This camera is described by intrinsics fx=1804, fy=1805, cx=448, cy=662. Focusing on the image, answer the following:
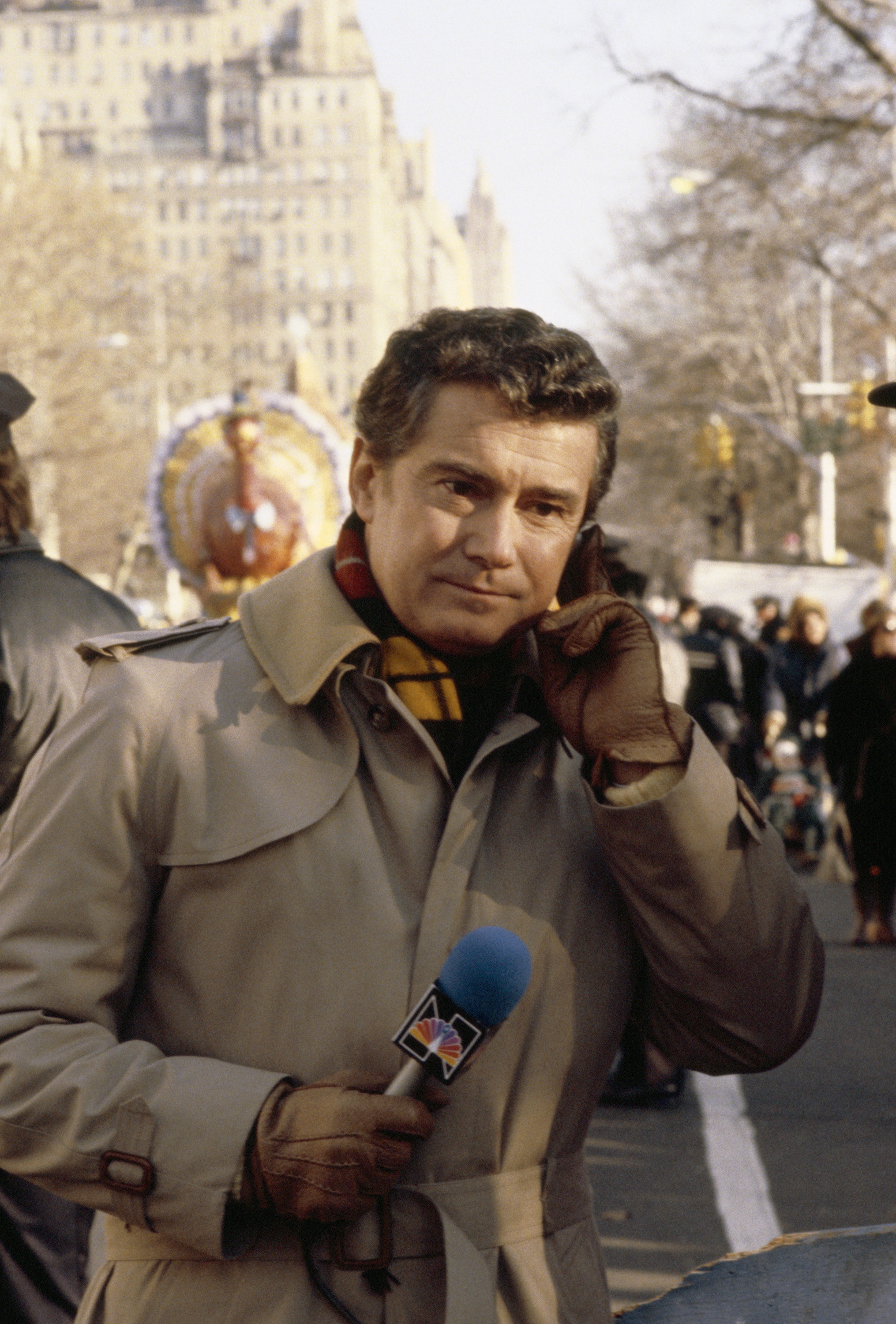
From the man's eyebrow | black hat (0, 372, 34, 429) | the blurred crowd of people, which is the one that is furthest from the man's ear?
the blurred crowd of people

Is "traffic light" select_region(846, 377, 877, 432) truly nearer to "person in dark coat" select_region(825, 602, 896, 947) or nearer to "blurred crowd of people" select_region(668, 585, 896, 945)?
A: "blurred crowd of people" select_region(668, 585, 896, 945)

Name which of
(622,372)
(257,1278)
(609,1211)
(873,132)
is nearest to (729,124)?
(873,132)

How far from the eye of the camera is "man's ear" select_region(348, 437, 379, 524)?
7.85 feet

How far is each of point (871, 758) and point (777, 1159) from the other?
16.8 ft

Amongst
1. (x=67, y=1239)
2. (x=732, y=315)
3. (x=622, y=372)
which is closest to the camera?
(x=67, y=1239)

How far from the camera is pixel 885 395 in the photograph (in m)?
2.98

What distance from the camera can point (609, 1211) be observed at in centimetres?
556

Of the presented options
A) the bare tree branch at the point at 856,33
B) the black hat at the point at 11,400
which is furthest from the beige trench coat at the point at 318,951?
the bare tree branch at the point at 856,33

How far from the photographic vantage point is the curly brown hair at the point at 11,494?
399 cm

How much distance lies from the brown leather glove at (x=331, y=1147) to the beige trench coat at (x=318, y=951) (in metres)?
0.03

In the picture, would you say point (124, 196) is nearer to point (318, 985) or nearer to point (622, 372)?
point (622, 372)

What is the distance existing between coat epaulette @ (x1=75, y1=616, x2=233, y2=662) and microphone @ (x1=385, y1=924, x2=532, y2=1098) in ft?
1.96

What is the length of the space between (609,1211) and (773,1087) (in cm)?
181

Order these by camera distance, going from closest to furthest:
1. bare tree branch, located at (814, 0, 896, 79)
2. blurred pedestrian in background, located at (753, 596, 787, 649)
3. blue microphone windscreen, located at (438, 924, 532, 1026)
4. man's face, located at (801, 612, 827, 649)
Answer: blue microphone windscreen, located at (438, 924, 532, 1026)
man's face, located at (801, 612, 827, 649)
bare tree branch, located at (814, 0, 896, 79)
blurred pedestrian in background, located at (753, 596, 787, 649)
